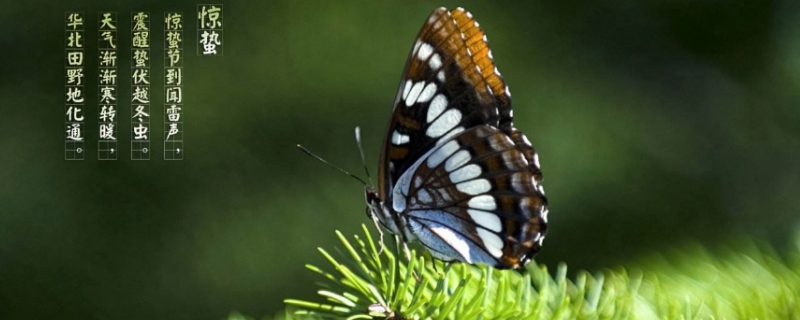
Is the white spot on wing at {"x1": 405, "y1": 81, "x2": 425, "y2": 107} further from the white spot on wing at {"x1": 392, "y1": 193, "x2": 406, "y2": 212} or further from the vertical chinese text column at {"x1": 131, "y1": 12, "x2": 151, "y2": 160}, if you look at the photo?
the vertical chinese text column at {"x1": 131, "y1": 12, "x2": 151, "y2": 160}

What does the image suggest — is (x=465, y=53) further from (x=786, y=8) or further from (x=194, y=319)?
(x=194, y=319)

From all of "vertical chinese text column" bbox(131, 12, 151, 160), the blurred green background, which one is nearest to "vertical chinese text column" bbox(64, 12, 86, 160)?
the blurred green background

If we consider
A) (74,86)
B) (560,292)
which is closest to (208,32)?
(74,86)

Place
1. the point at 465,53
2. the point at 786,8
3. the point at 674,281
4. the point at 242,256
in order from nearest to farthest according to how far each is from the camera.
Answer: the point at 674,281, the point at 465,53, the point at 786,8, the point at 242,256

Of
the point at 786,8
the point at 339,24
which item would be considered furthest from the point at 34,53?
the point at 786,8

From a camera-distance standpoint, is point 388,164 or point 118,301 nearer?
point 388,164

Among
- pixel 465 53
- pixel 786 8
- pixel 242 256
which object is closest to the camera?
pixel 465 53
